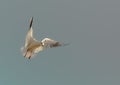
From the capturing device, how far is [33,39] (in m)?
64.4

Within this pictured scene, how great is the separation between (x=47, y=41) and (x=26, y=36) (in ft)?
0.61

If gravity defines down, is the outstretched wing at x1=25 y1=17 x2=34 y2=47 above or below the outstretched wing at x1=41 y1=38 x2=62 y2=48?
above

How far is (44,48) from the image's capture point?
64375 millimetres

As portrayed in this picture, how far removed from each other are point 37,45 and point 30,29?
0.15 m

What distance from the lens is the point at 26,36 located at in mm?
64438

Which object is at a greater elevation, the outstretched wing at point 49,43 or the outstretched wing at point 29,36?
the outstretched wing at point 29,36

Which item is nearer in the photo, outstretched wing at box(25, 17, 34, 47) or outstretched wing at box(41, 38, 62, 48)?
outstretched wing at box(41, 38, 62, 48)

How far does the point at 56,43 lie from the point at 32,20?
1.13 ft

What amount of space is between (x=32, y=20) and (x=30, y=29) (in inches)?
4.0

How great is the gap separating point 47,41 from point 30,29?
0.18 m

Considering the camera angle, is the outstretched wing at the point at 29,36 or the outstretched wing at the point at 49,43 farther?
the outstretched wing at the point at 29,36

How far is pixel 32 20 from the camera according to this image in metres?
64.5

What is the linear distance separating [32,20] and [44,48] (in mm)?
292

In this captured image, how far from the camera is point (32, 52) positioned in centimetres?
6450
